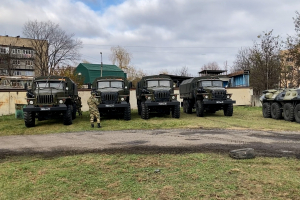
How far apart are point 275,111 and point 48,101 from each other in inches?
448

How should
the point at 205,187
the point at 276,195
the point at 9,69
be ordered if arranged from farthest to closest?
1. the point at 9,69
2. the point at 205,187
3. the point at 276,195

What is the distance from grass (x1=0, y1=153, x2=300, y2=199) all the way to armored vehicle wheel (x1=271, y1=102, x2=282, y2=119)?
9.80 meters

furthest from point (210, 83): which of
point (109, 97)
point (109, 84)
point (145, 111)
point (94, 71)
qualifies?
point (94, 71)

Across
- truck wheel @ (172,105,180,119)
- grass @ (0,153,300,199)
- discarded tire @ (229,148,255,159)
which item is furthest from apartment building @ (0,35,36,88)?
discarded tire @ (229,148,255,159)

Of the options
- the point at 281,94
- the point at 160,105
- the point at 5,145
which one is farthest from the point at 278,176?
the point at 281,94

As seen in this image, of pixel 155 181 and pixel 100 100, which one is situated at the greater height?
pixel 100 100

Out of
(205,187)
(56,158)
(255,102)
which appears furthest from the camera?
(255,102)

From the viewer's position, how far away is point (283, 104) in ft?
47.0

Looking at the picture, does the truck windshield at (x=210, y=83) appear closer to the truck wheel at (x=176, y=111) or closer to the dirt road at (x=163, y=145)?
the truck wheel at (x=176, y=111)

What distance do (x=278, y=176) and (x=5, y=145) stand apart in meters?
7.26

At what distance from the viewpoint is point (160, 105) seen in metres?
14.4

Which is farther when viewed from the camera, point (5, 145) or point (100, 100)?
point (100, 100)

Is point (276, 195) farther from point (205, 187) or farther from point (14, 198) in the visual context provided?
point (14, 198)

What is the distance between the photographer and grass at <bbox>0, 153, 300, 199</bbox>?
151 inches
